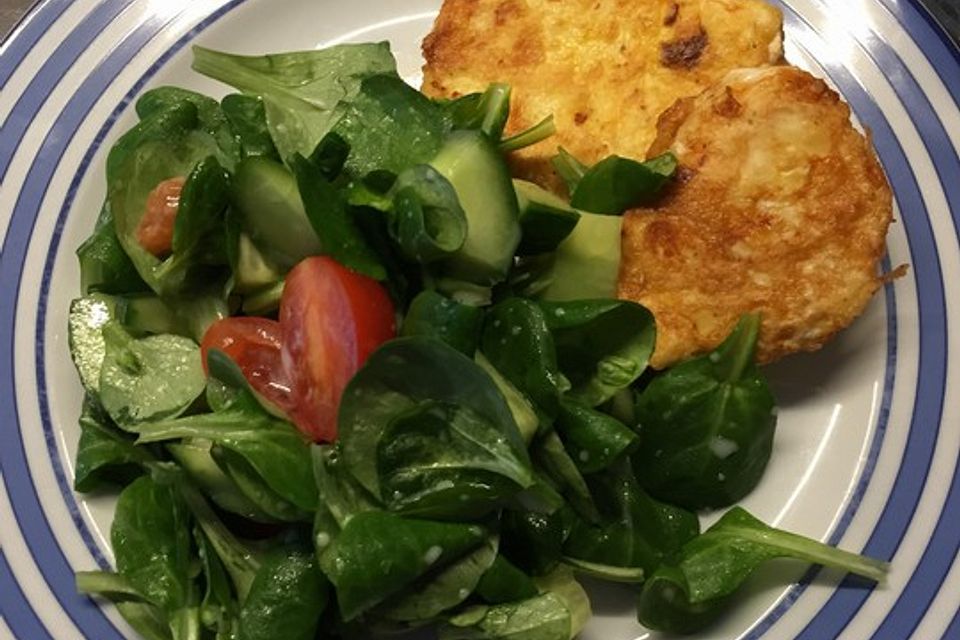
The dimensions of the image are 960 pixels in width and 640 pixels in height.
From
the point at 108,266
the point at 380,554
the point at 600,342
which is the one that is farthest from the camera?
the point at 108,266

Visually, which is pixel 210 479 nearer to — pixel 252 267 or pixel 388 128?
pixel 252 267

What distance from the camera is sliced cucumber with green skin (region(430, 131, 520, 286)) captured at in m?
1.94

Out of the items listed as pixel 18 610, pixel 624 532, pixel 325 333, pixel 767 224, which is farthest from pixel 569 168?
pixel 18 610

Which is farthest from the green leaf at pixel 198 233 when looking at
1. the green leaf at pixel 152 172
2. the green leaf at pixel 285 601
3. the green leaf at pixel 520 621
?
the green leaf at pixel 520 621

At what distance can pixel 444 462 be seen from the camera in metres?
1.84

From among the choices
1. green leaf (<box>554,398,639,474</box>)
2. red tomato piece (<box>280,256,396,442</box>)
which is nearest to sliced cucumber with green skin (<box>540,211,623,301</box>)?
green leaf (<box>554,398,639,474</box>)

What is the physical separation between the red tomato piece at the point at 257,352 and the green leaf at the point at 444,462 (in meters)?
0.28

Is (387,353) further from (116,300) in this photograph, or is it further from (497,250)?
(116,300)

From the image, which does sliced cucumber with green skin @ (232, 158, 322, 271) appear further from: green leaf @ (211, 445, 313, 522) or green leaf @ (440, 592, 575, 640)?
green leaf @ (440, 592, 575, 640)

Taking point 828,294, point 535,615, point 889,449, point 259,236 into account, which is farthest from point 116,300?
point 889,449

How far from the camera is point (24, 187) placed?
236cm

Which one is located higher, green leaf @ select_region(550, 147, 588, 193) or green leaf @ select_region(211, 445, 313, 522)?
green leaf @ select_region(550, 147, 588, 193)

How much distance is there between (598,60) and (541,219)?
49 cm

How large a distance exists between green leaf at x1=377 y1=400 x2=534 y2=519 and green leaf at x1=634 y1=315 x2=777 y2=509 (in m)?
0.35
